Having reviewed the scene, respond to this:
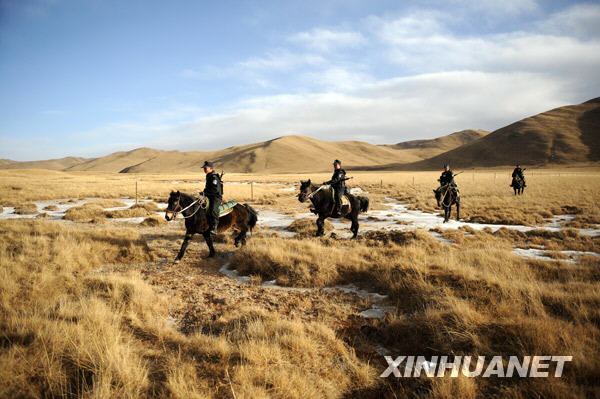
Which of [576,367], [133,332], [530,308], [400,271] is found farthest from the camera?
[400,271]

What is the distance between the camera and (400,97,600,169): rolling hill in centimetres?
11019

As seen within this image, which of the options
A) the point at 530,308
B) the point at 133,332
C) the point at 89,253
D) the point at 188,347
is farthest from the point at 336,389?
the point at 89,253

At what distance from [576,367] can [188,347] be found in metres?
4.39

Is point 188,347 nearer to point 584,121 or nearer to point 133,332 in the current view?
point 133,332

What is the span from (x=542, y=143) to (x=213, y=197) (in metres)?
157

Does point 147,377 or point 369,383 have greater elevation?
point 147,377

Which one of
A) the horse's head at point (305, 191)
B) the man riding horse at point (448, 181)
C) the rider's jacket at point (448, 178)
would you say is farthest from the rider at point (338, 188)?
the rider's jacket at point (448, 178)

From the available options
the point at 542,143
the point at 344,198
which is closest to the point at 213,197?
the point at 344,198

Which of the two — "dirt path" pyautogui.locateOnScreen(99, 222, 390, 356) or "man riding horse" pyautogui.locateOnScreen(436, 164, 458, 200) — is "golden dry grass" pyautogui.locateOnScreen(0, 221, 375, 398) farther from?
"man riding horse" pyautogui.locateOnScreen(436, 164, 458, 200)

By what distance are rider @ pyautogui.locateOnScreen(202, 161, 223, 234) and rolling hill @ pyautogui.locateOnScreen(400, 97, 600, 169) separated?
137 metres

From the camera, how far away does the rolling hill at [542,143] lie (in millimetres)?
110188

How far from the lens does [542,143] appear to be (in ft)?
396

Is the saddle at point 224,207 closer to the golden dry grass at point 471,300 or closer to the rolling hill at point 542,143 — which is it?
the golden dry grass at point 471,300

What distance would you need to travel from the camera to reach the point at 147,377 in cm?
304
